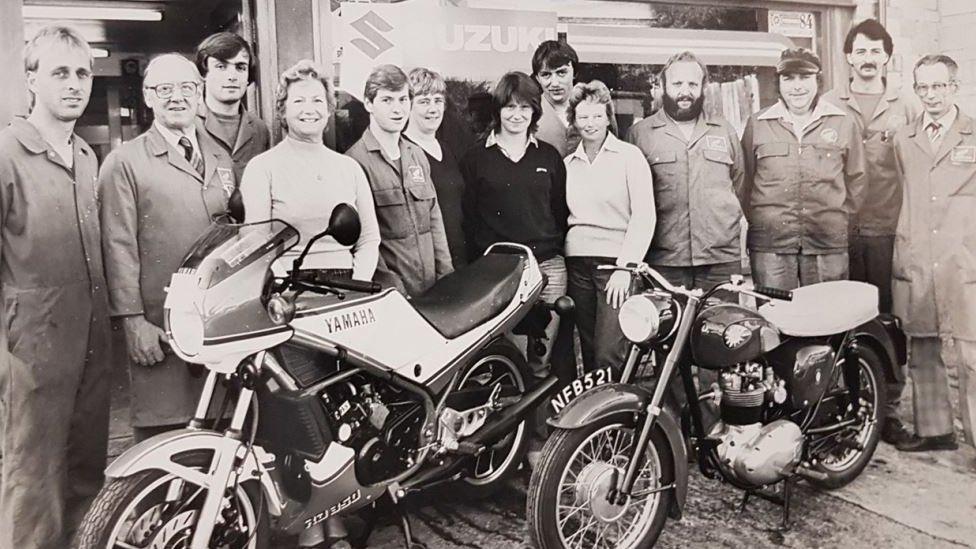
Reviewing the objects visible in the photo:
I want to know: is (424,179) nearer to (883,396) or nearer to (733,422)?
(733,422)

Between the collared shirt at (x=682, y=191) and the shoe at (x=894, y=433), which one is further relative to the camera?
the shoe at (x=894, y=433)

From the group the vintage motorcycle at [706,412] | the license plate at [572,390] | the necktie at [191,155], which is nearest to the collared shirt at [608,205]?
the vintage motorcycle at [706,412]

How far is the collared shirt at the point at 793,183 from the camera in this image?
4695mm

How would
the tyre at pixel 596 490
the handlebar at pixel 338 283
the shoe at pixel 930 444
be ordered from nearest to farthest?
the handlebar at pixel 338 283
the tyre at pixel 596 490
the shoe at pixel 930 444

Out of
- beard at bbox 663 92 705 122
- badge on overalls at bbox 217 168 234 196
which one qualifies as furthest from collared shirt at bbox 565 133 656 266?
badge on overalls at bbox 217 168 234 196

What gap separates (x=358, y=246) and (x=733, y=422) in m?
1.77

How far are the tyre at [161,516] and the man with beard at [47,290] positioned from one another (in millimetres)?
745

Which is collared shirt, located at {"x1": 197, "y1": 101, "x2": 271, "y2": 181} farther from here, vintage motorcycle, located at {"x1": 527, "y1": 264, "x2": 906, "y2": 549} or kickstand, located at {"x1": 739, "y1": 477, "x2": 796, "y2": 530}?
kickstand, located at {"x1": 739, "y1": 477, "x2": 796, "y2": 530}

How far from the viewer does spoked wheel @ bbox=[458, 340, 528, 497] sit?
3.79 meters

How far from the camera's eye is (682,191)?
443 centimetres

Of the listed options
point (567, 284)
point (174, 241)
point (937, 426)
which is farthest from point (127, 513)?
point (937, 426)

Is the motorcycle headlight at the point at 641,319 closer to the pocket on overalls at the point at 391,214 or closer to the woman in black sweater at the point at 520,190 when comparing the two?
the woman in black sweater at the point at 520,190

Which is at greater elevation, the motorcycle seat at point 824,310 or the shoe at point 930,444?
the motorcycle seat at point 824,310

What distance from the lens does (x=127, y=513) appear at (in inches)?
104
